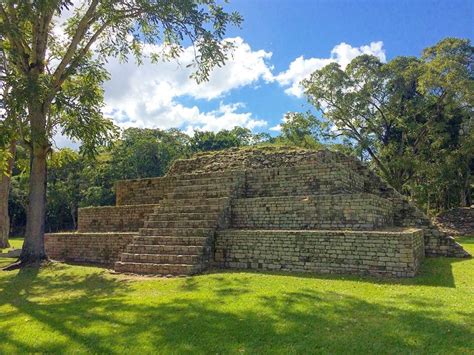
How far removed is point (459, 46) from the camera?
23156 mm

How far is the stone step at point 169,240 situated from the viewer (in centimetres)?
1030

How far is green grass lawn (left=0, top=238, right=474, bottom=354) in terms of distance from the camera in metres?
4.68

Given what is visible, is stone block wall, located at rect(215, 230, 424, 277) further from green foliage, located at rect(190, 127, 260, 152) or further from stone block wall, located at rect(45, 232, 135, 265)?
green foliage, located at rect(190, 127, 260, 152)

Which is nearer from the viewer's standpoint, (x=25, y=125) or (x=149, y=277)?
(x=149, y=277)

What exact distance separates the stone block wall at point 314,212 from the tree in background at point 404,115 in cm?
1482

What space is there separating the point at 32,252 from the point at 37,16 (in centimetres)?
705

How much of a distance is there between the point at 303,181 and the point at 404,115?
54.2 feet

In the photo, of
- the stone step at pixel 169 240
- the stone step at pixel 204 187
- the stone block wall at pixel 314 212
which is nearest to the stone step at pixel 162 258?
the stone step at pixel 169 240

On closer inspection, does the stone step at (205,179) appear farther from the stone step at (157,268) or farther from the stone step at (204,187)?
the stone step at (157,268)

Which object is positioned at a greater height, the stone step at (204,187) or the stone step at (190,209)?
the stone step at (204,187)

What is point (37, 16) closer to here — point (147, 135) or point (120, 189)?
point (120, 189)

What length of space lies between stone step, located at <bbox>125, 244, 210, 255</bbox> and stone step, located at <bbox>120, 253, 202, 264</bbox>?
0.14 m

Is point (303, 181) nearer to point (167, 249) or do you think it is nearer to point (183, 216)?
point (183, 216)

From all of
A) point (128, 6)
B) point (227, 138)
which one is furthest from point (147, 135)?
point (128, 6)
